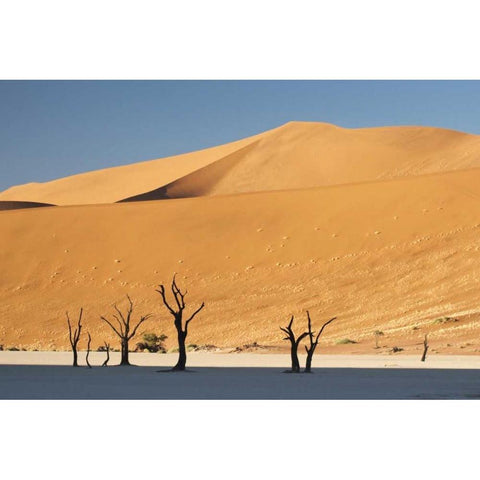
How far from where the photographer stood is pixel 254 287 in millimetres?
55156

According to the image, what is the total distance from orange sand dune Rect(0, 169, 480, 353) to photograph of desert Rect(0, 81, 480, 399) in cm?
12

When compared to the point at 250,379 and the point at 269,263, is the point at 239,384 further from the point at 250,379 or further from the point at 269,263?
the point at 269,263

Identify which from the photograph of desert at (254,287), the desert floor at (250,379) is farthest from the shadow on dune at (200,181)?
the desert floor at (250,379)

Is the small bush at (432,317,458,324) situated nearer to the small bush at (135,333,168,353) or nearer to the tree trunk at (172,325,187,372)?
the small bush at (135,333,168,353)

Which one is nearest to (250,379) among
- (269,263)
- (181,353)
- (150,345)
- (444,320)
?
(181,353)

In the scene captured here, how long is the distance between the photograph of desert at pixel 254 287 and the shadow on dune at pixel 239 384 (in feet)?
0.40

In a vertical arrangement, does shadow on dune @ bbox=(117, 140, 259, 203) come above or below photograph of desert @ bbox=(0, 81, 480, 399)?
above

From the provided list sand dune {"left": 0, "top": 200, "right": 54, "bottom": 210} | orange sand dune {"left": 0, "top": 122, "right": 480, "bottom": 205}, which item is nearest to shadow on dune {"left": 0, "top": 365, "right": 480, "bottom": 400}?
sand dune {"left": 0, "top": 200, "right": 54, "bottom": 210}

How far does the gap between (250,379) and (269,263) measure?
31.9 metres

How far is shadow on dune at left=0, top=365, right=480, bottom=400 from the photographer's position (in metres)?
21.0
